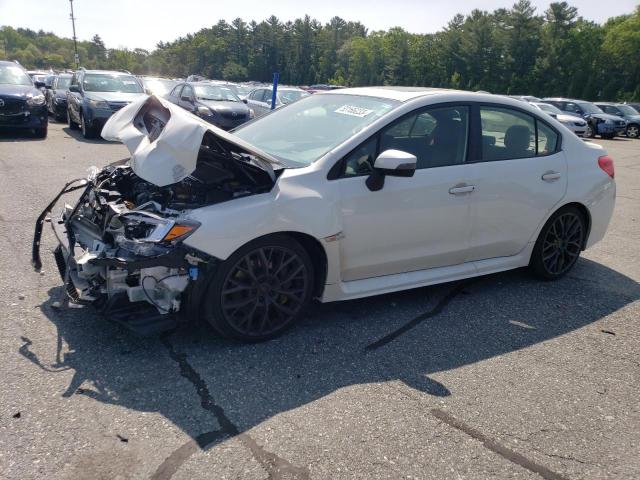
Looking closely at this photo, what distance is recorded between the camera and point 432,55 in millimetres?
78312

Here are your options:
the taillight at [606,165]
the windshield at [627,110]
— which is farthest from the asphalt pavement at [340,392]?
the windshield at [627,110]

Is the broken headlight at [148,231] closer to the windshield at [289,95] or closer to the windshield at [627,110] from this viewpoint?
the windshield at [289,95]

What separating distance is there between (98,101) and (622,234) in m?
12.1

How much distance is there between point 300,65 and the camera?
10769cm

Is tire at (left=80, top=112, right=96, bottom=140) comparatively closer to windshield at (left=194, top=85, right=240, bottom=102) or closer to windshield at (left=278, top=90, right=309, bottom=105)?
windshield at (left=194, top=85, right=240, bottom=102)

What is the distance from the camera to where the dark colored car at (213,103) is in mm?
14820

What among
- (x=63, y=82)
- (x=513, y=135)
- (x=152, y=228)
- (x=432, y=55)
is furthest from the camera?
(x=432, y=55)

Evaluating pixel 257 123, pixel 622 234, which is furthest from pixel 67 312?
pixel 622 234

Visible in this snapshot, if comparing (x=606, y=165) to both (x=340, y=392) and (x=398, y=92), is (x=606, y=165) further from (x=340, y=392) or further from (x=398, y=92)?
(x=340, y=392)

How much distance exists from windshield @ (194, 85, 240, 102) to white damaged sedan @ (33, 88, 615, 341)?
37.7ft

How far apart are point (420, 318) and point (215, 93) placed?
13424 millimetres

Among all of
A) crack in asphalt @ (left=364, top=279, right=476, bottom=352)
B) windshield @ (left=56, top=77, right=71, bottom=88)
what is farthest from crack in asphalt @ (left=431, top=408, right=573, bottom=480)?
windshield @ (left=56, top=77, right=71, bottom=88)

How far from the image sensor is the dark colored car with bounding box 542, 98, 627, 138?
25.4 meters

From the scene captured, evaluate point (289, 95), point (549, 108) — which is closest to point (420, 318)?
point (289, 95)
